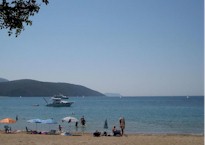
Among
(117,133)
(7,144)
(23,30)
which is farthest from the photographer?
(117,133)

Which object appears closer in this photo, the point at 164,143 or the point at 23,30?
the point at 23,30

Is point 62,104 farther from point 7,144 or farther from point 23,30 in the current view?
point 23,30

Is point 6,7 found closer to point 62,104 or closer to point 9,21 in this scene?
point 9,21

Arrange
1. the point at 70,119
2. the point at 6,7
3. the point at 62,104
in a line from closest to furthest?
the point at 6,7 → the point at 70,119 → the point at 62,104

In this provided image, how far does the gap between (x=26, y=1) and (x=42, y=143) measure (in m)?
14.0

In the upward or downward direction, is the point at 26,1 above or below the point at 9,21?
above

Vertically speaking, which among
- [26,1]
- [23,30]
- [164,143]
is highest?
[26,1]

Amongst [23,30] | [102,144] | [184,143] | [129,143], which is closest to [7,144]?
[102,144]

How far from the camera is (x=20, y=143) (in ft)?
69.6

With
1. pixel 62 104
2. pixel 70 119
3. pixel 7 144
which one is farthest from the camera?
pixel 62 104

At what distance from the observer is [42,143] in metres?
21.2

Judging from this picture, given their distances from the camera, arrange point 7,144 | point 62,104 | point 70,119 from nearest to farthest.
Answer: point 7,144
point 70,119
point 62,104

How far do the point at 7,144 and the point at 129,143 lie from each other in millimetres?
8146

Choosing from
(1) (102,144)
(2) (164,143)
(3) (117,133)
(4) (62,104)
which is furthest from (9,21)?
(4) (62,104)
